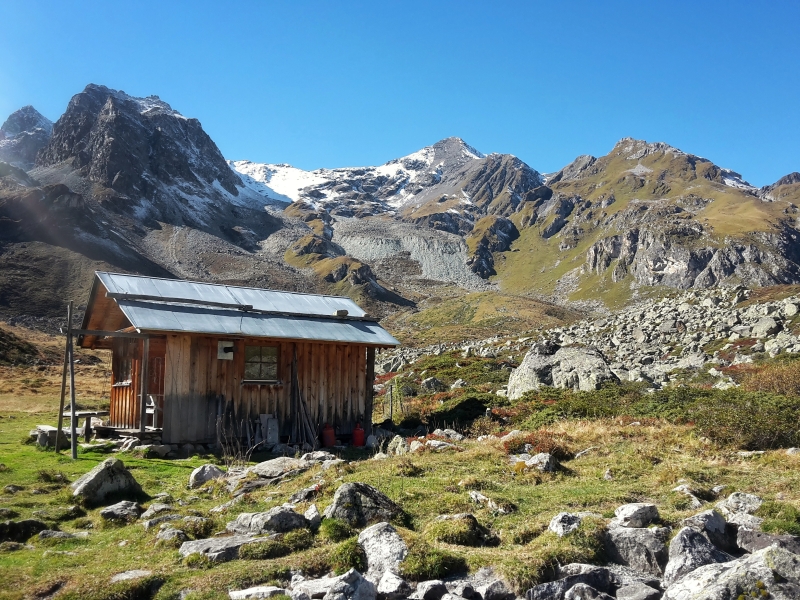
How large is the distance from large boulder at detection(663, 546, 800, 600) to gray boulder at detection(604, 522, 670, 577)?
2.92ft

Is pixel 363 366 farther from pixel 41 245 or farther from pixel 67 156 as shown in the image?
pixel 67 156

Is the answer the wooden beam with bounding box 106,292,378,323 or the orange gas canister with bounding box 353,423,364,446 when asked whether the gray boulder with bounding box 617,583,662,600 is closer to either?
the orange gas canister with bounding box 353,423,364,446

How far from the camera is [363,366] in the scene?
889 inches

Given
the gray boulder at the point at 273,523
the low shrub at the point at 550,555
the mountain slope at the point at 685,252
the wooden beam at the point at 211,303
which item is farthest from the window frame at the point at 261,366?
the mountain slope at the point at 685,252

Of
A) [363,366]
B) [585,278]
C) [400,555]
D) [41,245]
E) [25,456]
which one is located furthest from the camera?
[585,278]

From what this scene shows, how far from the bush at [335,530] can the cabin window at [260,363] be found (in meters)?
11.7

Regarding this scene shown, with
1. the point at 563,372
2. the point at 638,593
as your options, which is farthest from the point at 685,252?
the point at 638,593

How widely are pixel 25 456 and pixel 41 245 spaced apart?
108 meters

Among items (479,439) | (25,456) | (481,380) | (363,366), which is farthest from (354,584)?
(481,380)

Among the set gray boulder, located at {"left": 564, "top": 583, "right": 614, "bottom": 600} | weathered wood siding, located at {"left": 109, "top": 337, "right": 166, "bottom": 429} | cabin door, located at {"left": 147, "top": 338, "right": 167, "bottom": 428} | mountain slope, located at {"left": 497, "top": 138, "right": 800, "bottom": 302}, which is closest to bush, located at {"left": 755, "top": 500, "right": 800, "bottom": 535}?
gray boulder, located at {"left": 564, "top": 583, "right": 614, "bottom": 600}

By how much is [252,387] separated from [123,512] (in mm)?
9514

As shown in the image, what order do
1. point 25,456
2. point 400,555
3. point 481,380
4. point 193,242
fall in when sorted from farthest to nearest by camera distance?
point 193,242, point 481,380, point 25,456, point 400,555

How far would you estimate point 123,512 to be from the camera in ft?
33.7

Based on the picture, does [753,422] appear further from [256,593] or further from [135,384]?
[135,384]
